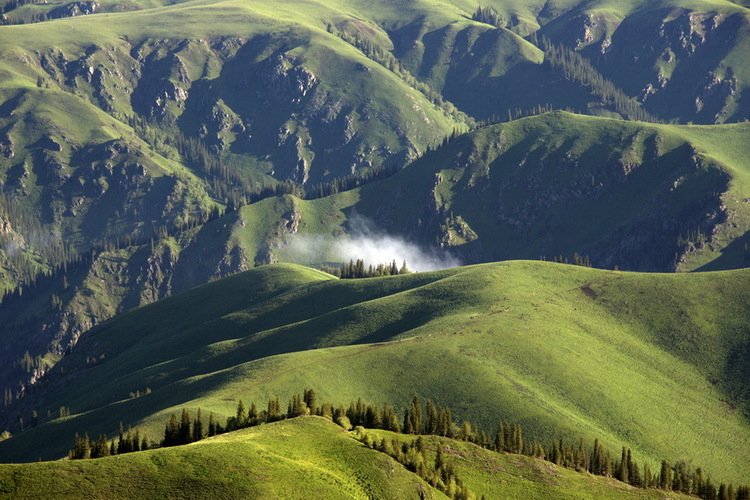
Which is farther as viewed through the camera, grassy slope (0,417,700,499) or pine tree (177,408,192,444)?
pine tree (177,408,192,444)

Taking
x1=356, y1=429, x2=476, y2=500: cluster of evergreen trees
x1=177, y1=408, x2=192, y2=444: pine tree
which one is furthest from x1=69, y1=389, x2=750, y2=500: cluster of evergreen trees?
x1=356, y1=429, x2=476, y2=500: cluster of evergreen trees

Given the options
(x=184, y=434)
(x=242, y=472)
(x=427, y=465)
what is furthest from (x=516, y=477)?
(x=184, y=434)

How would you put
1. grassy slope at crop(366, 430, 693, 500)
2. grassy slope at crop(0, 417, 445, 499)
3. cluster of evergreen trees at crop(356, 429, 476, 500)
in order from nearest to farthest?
grassy slope at crop(0, 417, 445, 499) < cluster of evergreen trees at crop(356, 429, 476, 500) < grassy slope at crop(366, 430, 693, 500)

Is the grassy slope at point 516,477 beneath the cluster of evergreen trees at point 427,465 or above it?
beneath

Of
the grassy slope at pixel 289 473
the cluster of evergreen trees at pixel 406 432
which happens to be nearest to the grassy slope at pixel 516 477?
Result: the grassy slope at pixel 289 473

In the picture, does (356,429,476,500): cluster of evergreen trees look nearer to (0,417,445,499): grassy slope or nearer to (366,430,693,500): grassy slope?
(0,417,445,499): grassy slope

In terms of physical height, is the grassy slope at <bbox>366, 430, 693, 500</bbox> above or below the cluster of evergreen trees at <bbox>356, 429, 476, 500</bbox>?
below

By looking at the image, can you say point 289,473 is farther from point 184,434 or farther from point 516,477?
point 516,477

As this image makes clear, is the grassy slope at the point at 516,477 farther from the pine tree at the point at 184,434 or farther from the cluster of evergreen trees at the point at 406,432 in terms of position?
the pine tree at the point at 184,434

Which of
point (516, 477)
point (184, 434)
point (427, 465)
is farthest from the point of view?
point (184, 434)

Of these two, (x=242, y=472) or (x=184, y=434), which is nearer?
(x=242, y=472)

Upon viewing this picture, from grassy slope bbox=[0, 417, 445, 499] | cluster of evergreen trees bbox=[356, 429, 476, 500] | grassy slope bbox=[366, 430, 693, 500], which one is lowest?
grassy slope bbox=[366, 430, 693, 500]

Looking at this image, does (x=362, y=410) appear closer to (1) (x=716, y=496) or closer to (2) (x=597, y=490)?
(2) (x=597, y=490)

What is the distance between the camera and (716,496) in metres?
192
